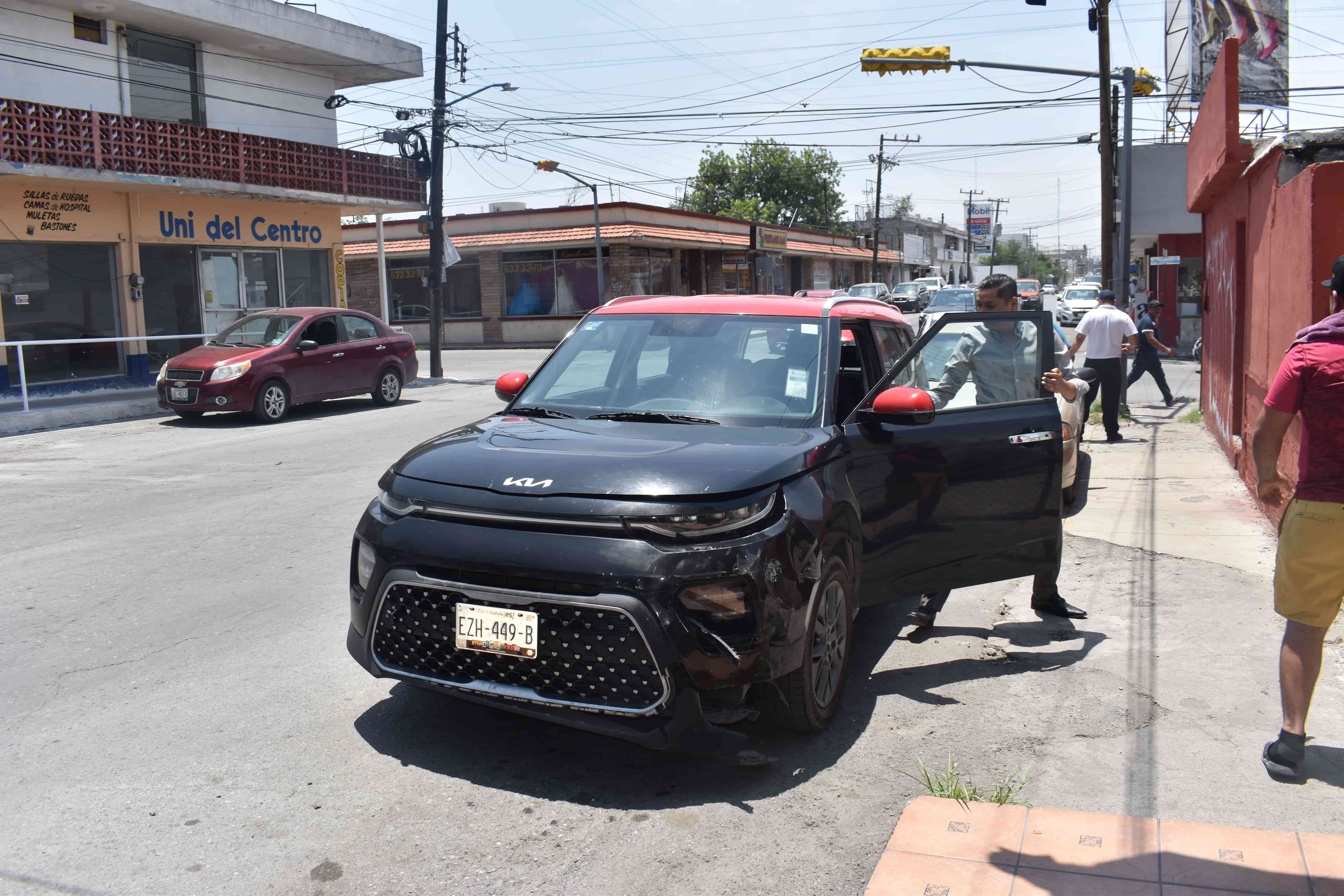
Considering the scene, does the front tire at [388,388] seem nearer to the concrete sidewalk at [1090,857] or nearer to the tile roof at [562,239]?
the concrete sidewalk at [1090,857]

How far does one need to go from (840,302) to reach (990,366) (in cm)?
110

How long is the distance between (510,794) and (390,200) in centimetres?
2440

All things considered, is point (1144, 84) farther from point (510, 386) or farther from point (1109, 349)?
point (510, 386)

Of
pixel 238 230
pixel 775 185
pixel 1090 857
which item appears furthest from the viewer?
pixel 775 185

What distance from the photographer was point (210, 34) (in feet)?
75.0

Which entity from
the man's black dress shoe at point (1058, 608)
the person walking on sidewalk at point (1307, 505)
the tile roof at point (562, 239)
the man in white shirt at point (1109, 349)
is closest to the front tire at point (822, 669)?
the person walking on sidewalk at point (1307, 505)

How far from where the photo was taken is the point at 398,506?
409cm

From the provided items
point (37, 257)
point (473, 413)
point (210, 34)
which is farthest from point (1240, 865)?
point (210, 34)

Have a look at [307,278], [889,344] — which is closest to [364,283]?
[307,278]

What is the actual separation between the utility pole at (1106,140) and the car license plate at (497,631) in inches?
620

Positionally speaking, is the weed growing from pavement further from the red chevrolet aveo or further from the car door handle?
the red chevrolet aveo

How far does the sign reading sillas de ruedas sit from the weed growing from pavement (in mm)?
43495

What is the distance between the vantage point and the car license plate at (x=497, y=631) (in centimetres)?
366

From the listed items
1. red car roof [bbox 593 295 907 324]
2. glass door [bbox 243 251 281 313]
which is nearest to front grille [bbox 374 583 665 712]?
red car roof [bbox 593 295 907 324]
